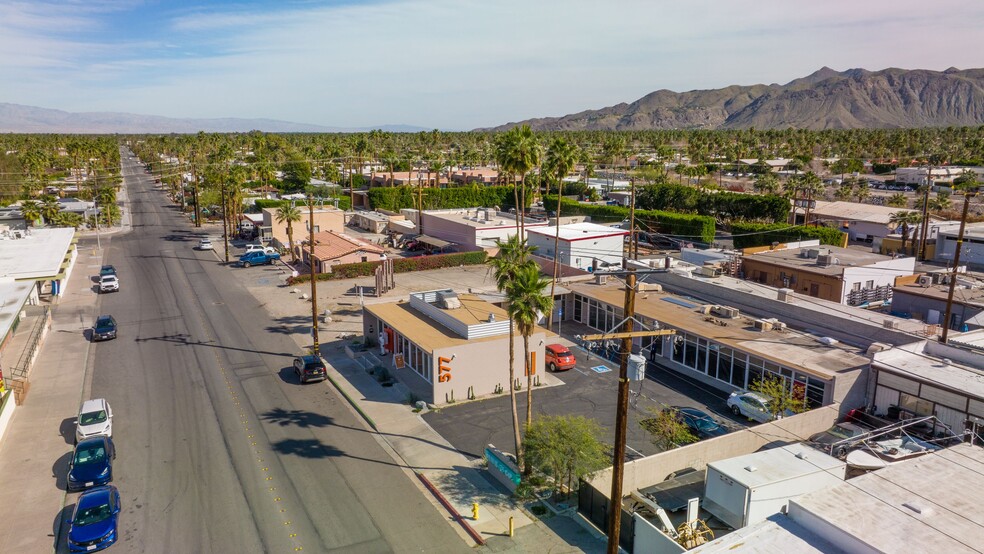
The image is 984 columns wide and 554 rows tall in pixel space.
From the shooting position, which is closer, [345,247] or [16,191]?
[345,247]

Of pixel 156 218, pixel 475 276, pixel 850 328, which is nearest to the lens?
pixel 850 328

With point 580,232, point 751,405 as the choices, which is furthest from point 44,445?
point 580,232

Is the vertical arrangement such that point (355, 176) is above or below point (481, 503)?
above

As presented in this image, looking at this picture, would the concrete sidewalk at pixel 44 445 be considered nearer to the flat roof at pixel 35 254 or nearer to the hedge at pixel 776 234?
the flat roof at pixel 35 254

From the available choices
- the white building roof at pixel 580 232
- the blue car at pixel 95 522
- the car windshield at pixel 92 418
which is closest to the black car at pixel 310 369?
the car windshield at pixel 92 418

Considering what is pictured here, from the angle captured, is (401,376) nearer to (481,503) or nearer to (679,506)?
(481,503)

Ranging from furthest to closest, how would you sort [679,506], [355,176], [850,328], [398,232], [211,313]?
[355,176], [398,232], [211,313], [850,328], [679,506]

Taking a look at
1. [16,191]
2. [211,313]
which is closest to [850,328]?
[211,313]
